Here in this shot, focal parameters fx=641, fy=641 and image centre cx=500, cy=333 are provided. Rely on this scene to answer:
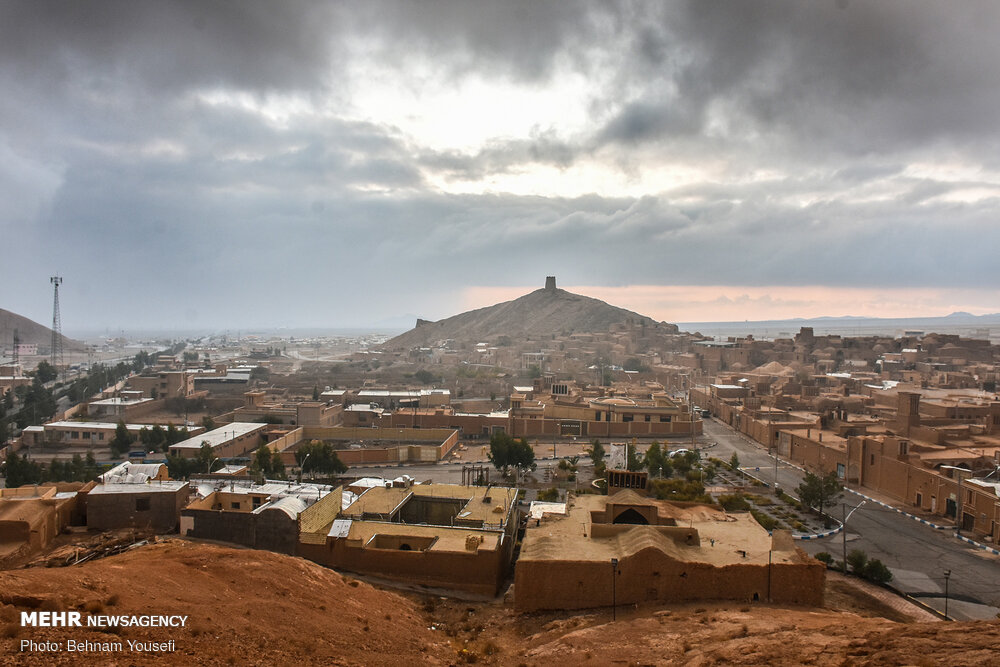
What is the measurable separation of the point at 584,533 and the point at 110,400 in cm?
4444

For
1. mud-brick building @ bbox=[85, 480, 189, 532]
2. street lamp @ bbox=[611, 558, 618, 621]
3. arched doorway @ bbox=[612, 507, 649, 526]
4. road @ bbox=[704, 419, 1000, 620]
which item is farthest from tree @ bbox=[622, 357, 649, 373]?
street lamp @ bbox=[611, 558, 618, 621]

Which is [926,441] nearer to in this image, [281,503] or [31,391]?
[281,503]

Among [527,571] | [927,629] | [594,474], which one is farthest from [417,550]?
[594,474]

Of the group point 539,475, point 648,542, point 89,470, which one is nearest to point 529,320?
point 539,475

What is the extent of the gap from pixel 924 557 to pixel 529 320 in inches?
4746

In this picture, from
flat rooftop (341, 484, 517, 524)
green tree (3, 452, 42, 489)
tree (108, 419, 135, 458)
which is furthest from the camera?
tree (108, 419, 135, 458)

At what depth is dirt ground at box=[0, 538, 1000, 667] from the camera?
25.6 ft

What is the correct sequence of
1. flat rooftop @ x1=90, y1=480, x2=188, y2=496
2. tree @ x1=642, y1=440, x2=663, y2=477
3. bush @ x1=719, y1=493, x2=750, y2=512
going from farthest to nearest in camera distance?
1. tree @ x1=642, y1=440, x2=663, y2=477
2. bush @ x1=719, y1=493, x2=750, y2=512
3. flat rooftop @ x1=90, y1=480, x2=188, y2=496

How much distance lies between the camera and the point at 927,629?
8.67m

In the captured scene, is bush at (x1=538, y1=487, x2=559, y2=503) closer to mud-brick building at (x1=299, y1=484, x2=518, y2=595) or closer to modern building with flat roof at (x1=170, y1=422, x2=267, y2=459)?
mud-brick building at (x1=299, y1=484, x2=518, y2=595)

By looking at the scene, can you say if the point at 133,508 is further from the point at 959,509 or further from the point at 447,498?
the point at 959,509

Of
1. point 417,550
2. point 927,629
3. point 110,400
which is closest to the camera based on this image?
point 927,629

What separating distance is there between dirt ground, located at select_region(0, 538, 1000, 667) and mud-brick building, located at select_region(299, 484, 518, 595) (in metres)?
0.76

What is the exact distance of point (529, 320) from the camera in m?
138
